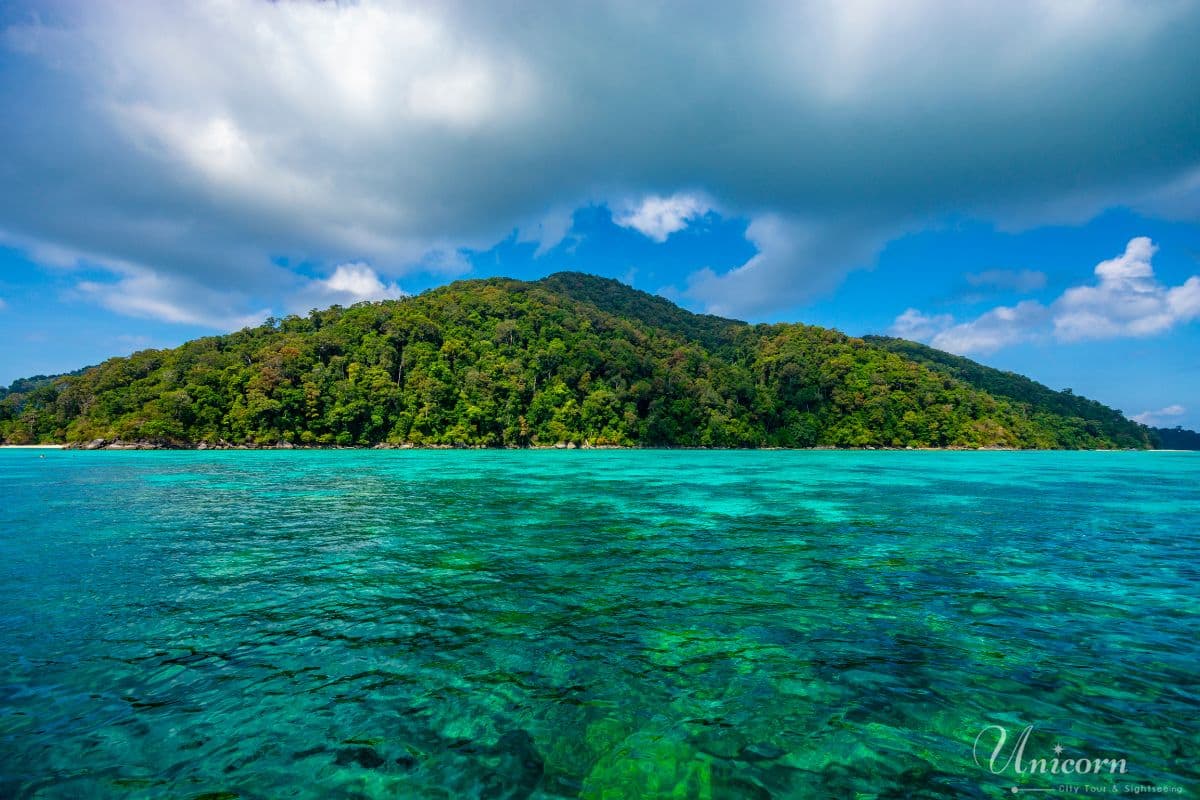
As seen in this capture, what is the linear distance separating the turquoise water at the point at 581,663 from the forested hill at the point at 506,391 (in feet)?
301

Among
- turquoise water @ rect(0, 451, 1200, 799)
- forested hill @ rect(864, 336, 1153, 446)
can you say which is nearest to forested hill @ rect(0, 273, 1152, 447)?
forested hill @ rect(864, 336, 1153, 446)

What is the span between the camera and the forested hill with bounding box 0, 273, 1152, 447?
3716 inches

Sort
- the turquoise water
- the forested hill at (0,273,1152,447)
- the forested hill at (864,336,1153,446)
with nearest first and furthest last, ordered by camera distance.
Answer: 1. the turquoise water
2. the forested hill at (0,273,1152,447)
3. the forested hill at (864,336,1153,446)

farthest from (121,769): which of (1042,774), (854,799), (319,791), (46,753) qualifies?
(1042,774)

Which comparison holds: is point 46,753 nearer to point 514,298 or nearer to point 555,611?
point 555,611

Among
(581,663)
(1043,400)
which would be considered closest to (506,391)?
(581,663)

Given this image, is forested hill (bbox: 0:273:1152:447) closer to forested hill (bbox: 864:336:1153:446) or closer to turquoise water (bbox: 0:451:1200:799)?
forested hill (bbox: 864:336:1153:446)

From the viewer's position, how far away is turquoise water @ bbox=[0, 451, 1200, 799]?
482 centimetres

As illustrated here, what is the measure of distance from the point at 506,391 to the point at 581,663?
11185 centimetres

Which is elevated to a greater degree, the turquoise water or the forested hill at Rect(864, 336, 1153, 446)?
the forested hill at Rect(864, 336, 1153, 446)

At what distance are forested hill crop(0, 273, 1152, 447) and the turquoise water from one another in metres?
91.8

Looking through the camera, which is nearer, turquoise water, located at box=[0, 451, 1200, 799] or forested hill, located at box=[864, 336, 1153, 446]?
turquoise water, located at box=[0, 451, 1200, 799]

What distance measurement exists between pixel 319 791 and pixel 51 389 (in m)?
144

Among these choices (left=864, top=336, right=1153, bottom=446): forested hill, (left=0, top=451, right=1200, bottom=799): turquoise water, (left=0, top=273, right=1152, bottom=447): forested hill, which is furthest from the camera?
(left=864, top=336, right=1153, bottom=446): forested hill
